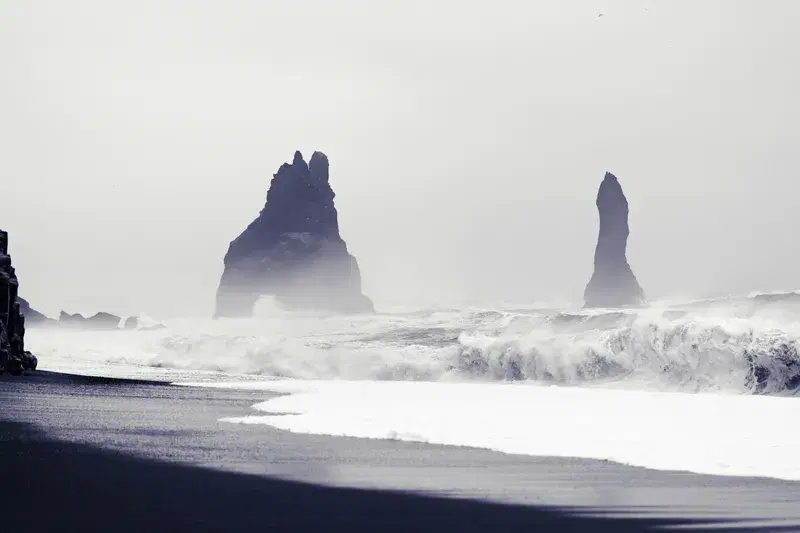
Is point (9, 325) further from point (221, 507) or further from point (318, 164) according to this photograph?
point (318, 164)

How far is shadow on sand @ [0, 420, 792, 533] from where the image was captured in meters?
11.3

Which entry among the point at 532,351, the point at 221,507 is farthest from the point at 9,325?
the point at 221,507

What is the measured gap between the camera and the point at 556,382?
53.4m

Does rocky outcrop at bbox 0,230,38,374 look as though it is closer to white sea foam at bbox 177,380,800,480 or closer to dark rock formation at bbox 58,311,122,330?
white sea foam at bbox 177,380,800,480

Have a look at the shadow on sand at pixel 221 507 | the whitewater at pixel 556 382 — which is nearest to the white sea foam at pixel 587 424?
the whitewater at pixel 556 382

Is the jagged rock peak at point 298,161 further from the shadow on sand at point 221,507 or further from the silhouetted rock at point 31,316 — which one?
the shadow on sand at point 221,507

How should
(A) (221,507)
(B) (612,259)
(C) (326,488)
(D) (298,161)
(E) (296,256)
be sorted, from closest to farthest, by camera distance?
(A) (221,507), (C) (326,488), (B) (612,259), (E) (296,256), (D) (298,161)

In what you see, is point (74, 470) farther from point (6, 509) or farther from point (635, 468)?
point (635, 468)

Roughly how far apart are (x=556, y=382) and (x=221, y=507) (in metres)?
42.1

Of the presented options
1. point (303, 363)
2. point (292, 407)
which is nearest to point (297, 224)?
point (303, 363)

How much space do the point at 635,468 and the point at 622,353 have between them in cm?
3500

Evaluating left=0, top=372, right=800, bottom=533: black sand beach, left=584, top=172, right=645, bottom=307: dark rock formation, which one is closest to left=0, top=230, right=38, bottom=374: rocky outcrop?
left=0, top=372, right=800, bottom=533: black sand beach

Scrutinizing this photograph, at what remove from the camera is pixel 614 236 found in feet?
533

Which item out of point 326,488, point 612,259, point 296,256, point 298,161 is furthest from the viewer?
point 298,161
